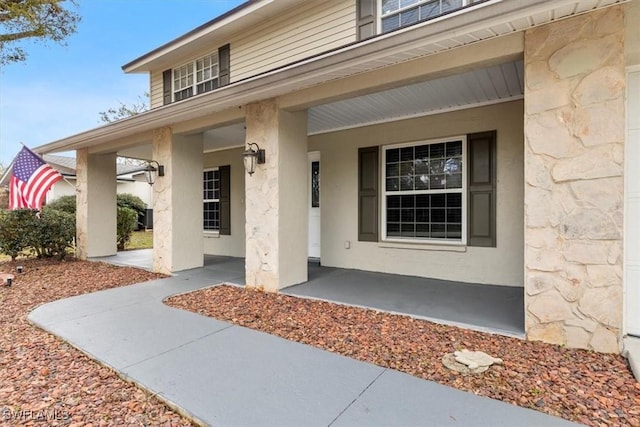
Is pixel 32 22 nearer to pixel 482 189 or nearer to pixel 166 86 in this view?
pixel 166 86

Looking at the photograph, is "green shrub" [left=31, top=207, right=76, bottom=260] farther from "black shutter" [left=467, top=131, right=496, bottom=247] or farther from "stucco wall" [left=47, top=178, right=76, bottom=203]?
"stucco wall" [left=47, top=178, right=76, bottom=203]

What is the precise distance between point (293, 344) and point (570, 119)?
3.30 meters

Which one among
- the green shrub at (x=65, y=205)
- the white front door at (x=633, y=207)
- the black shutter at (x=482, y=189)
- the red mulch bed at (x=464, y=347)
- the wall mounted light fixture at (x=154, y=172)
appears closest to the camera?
the red mulch bed at (x=464, y=347)

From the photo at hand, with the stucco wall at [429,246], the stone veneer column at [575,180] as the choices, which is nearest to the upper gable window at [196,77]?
the stucco wall at [429,246]

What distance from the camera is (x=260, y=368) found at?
272cm

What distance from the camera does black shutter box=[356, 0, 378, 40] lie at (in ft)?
20.3

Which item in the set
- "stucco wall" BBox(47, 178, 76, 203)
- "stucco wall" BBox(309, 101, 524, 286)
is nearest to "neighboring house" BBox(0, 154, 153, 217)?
"stucco wall" BBox(47, 178, 76, 203)

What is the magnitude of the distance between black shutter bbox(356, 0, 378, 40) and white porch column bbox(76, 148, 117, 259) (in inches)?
284

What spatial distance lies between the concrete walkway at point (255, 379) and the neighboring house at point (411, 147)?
155cm

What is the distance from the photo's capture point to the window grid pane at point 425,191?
5785 millimetres

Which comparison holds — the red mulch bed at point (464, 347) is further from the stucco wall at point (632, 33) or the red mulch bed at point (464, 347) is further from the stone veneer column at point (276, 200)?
the stucco wall at point (632, 33)

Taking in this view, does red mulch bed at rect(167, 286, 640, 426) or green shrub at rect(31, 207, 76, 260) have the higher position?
green shrub at rect(31, 207, 76, 260)

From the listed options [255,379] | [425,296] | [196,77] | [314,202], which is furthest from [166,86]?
[255,379]

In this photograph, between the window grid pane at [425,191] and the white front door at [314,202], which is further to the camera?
the white front door at [314,202]
